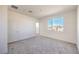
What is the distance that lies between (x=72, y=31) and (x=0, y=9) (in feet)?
17.0

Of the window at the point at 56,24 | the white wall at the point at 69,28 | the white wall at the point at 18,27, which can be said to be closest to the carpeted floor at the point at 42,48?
the white wall at the point at 69,28

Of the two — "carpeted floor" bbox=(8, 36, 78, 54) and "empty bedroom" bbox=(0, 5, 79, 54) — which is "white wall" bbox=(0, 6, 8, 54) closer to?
"carpeted floor" bbox=(8, 36, 78, 54)

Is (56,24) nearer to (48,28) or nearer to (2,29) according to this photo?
(48,28)

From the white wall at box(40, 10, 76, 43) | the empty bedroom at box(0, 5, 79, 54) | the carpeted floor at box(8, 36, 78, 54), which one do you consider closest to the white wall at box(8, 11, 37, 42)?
the empty bedroom at box(0, 5, 79, 54)

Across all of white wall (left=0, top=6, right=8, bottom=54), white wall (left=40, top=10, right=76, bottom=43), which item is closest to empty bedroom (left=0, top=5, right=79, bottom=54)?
white wall (left=40, top=10, right=76, bottom=43)

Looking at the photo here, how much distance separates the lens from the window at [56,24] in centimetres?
787

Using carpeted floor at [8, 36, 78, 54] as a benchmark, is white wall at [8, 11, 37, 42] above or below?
above

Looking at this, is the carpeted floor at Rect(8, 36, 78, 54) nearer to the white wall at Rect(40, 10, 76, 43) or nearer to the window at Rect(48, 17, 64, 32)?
the white wall at Rect(40, 10, 76, 43)

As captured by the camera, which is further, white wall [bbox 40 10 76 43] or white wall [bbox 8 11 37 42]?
white wall [bbox 8 11 37 42]

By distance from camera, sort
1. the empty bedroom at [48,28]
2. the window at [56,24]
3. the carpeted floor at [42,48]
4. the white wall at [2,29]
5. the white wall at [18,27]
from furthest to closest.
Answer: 1. the window at [56,24]
2. the white wall at [18,27]
3. the empty bedroom at [48,28]
4. the carpeted floor at [42,48]
5. the white wall at [2,29]

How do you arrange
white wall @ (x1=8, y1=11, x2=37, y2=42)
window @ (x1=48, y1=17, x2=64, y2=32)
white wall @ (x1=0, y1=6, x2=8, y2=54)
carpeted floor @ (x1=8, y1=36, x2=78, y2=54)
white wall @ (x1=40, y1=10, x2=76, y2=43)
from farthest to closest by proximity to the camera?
window @ (x1=48, y1=17, x2=64, y2=32)
white wall @ (x1=8, y1=11, x2=37, y2=42)
white wall @ (x1=40, y1=10, x2=76, y2=43)
carpeted floor @ (x1=8, y1=36, x2=78, y2=54)
white wall @ (x1=0, y1=6, x2=8, y2=54)

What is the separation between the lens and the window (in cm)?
787

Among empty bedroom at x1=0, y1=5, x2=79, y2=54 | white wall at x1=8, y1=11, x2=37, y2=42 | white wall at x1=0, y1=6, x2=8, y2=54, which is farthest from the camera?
white wall at x1=8, y1=11, x2=37, y2=42

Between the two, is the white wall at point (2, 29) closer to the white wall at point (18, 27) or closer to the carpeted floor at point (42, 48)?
the carpeted floor at point (42, 48)
